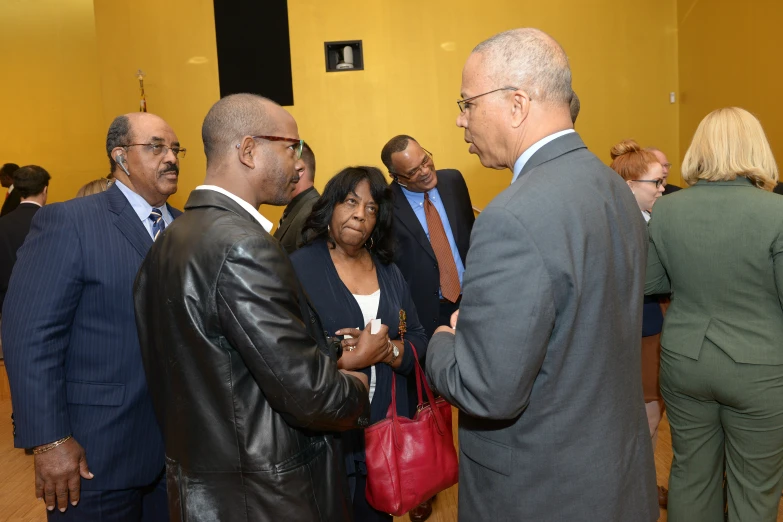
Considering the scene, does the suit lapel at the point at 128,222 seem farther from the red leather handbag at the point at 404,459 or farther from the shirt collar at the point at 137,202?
the red leather handbag at the point at 404,459

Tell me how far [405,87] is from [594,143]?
213 cm

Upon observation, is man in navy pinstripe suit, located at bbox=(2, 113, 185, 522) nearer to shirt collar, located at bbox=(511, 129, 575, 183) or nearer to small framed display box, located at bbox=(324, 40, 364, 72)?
shirt collar, located at bbox=(511, 129, 575, 183)

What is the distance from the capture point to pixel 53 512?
198cm

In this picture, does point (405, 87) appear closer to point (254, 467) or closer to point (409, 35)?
point (409, 35)

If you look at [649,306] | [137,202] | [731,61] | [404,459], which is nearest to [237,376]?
[404,459]

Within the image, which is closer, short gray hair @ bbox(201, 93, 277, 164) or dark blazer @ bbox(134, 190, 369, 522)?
dark blazer @ bbox(134, 190, 369, 522)

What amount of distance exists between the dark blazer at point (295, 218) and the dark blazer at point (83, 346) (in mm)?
1281

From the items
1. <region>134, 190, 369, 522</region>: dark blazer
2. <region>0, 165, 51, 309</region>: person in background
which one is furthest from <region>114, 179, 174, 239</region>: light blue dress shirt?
<region>0, 165, 51, 309</region>: person in background

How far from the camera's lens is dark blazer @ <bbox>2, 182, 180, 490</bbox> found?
Answer: 1896 mm

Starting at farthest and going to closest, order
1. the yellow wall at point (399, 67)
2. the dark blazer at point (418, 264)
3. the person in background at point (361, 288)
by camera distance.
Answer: the yellow wall at point (399, 67), the dark blazer at point (418, 264), the person in background at point (361, 288)

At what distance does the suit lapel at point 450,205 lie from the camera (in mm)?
4037

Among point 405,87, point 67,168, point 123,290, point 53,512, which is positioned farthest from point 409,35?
point 53,512

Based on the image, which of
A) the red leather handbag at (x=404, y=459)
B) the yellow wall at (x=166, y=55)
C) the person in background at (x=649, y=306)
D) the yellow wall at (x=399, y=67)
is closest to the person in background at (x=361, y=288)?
the red leather handbag at (x=404, y=459)

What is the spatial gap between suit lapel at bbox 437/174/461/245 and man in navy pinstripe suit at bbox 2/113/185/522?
2247 millimetres
